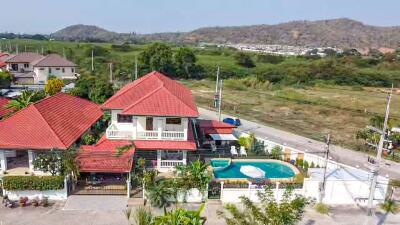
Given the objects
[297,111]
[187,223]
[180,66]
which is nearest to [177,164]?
[187,223]

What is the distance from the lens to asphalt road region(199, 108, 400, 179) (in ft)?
94.4

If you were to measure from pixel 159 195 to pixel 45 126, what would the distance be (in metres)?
8.95

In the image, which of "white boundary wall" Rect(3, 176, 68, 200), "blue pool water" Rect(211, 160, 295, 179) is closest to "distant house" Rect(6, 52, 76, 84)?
"white boundary wall" Rect(3, 176, 68, 200)

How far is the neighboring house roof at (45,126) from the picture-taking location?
878 inches

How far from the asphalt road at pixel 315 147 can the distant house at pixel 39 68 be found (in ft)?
120

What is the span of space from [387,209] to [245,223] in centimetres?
1311

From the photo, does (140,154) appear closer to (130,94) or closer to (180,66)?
(130,94)

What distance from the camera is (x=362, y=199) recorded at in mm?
22281

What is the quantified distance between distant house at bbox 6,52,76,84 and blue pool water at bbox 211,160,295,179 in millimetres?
49348

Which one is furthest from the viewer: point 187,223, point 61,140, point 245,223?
point 61,140

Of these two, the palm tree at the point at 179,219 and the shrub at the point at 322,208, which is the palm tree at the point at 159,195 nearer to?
the palm tree at the point at 179,219

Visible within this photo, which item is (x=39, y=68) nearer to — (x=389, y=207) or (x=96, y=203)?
(x=96, y=203)

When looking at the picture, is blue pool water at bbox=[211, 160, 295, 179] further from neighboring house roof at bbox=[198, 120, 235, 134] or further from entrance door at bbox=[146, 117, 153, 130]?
entrance door at bbox=[146, 117, 153, 130]

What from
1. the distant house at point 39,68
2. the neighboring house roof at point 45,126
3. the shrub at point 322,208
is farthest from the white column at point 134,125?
the distant house at point 39,68
